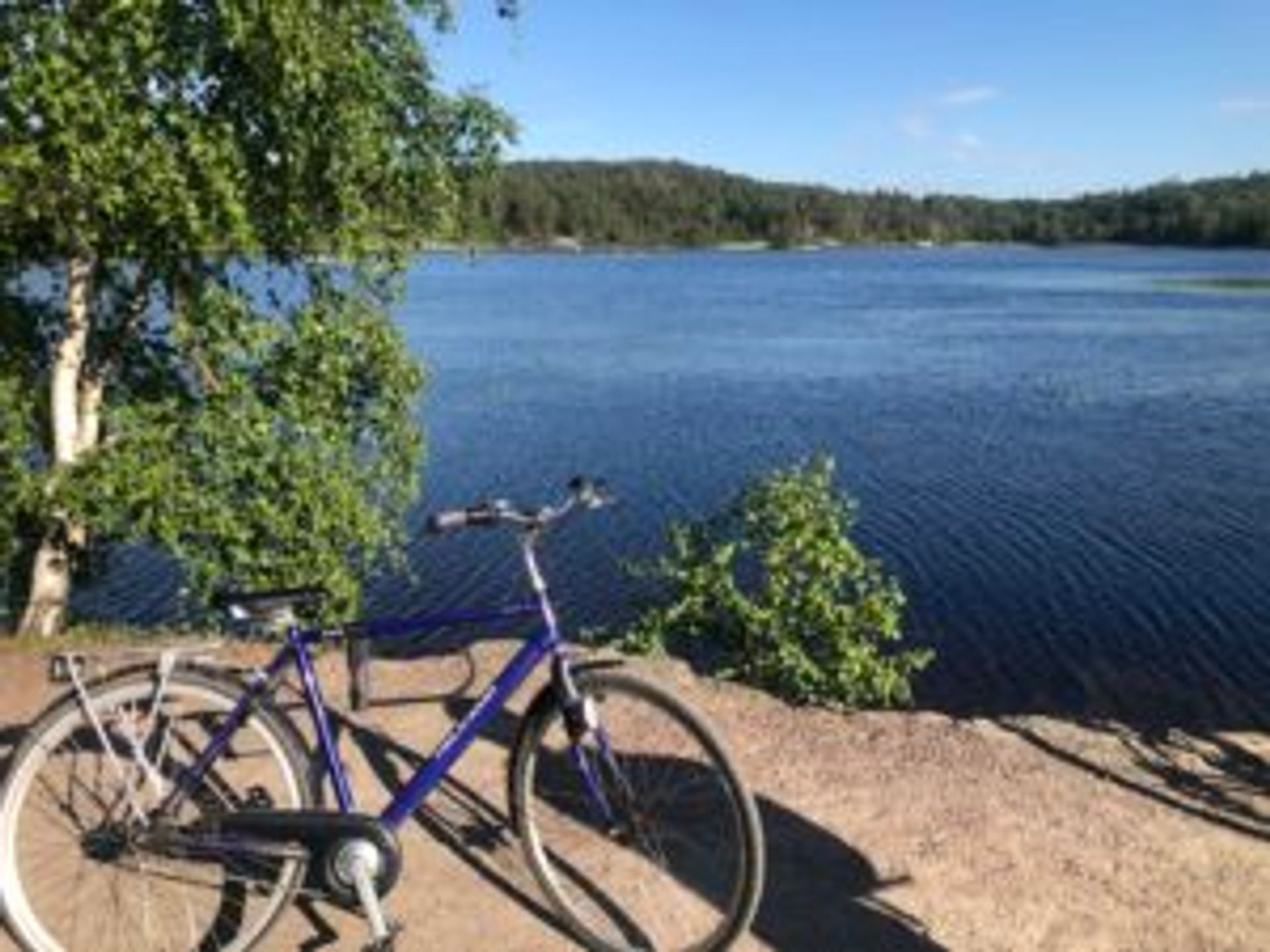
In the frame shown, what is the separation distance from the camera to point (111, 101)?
10773mm

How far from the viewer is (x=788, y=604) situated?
12.1 meters

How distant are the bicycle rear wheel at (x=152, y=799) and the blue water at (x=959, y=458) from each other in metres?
15.3

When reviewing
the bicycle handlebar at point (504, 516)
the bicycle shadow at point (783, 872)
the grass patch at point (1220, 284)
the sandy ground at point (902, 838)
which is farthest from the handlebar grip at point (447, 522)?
the grass patch at point (1220, 284)

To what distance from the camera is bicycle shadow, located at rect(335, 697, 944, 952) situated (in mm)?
6059

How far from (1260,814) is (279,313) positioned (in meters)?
8.84

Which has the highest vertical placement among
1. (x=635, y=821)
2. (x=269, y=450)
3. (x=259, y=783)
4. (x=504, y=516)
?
(x=504, y=516)

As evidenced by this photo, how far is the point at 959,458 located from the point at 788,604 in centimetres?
2471

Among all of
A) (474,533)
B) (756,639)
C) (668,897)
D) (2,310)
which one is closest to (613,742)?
(668,897)

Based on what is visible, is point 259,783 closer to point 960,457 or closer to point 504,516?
point 504,516

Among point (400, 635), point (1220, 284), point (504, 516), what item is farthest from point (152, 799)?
point (1220, 284)

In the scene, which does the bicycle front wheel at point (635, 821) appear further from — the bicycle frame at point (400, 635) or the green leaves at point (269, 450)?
the green leaves at point (269, 450)

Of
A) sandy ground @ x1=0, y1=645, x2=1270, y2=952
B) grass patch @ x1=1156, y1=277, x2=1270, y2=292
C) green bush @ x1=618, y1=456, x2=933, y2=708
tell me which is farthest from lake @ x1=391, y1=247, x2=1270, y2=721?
grass patch @ x1=1156, y1=277, x2=1270, y2=292

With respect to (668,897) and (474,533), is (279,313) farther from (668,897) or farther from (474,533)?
(474,533)

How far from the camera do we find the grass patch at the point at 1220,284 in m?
97.9
